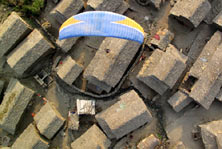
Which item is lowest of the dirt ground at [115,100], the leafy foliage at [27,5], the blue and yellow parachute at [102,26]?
the dirt ground at [115,100]

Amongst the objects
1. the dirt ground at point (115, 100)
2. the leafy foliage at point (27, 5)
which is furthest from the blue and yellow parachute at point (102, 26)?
the leafy foliage at point (27, 5)

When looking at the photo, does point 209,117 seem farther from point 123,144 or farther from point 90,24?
point 90,24

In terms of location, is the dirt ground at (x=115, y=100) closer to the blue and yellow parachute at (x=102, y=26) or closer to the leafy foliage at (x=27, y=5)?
the leafy foliage at (x=27, y=5)

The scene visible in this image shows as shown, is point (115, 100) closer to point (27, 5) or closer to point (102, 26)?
point (102, 26)

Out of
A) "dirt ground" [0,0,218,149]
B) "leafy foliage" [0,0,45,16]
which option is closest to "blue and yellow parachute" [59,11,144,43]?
"dirt ground" [0,0,218,149]

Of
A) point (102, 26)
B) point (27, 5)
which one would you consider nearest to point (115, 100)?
point (102, 26)

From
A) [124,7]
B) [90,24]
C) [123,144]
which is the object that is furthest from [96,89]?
[124,7]

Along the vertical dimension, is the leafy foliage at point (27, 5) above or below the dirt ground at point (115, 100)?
above
